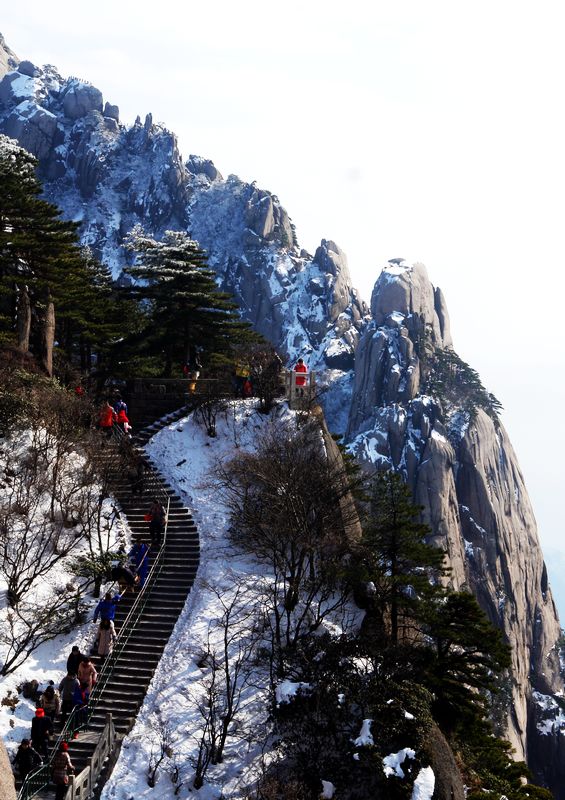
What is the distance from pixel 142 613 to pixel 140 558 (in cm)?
209

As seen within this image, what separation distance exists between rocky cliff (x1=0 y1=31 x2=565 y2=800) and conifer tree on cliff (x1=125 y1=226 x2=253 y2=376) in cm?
3248

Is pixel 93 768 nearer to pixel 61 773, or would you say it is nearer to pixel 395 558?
pixel 61 773

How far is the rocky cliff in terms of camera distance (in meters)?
93.2

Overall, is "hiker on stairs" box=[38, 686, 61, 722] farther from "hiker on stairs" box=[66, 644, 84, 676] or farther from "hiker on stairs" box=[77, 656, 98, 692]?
"hiker on stairs" box=[66, 644, 84, 676]

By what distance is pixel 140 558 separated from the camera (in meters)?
21.7

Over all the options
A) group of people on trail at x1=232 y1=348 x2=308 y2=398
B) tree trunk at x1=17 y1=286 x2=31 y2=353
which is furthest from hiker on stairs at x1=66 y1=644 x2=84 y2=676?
tree trunk at x1=17 y1=286 x2=31 y2=353

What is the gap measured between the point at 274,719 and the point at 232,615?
4112mm

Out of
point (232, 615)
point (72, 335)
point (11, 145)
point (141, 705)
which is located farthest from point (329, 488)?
point (11, 145)

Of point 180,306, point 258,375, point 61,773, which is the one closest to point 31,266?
point 180,306

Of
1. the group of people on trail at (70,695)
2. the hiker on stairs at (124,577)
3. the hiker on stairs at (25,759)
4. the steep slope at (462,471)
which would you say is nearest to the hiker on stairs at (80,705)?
the group of people on trail at (70,695)

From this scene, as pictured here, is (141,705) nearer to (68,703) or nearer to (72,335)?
(68,703)

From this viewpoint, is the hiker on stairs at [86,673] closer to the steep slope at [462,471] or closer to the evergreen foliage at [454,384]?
the steep slope at [462,471]

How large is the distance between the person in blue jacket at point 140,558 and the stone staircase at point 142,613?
0.34m

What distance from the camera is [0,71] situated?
184750 millimetres
